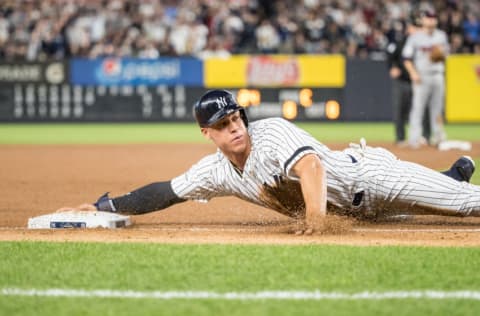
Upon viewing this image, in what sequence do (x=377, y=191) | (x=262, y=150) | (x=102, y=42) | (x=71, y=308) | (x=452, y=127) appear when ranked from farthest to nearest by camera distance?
(x=102, y=42)
(x=452, y=127)
(x=377, y=191)
(x=262, y=150)
(x=71, y=308)

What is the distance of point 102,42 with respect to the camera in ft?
75.2

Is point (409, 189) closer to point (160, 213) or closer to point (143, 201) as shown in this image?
point (143, 201)

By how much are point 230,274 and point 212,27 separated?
728 inches

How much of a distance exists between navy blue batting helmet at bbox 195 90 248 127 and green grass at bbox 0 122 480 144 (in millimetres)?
11125

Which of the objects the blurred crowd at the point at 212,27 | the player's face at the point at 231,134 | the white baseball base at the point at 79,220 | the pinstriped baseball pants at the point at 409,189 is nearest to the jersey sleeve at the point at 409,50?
the blurred crowd at the point at 212,27

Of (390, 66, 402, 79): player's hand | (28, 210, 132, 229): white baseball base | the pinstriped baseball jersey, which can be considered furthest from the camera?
(390, 66, 402, 79): player's hand

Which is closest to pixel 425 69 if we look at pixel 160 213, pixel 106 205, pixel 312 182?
pixel 160 213

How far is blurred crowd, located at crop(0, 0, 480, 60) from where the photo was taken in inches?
883

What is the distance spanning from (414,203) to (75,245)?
2.22m

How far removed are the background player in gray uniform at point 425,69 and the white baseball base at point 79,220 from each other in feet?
28.4

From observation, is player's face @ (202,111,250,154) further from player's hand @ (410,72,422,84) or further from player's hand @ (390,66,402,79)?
player's hand @ (390,66,402,79)

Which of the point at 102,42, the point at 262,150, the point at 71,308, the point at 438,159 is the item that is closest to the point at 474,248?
the point at 262,150

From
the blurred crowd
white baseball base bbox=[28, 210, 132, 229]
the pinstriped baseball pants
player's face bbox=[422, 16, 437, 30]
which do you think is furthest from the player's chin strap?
the blurred crowd

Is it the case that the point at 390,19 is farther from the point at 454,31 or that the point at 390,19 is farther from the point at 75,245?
the point at 75,245
